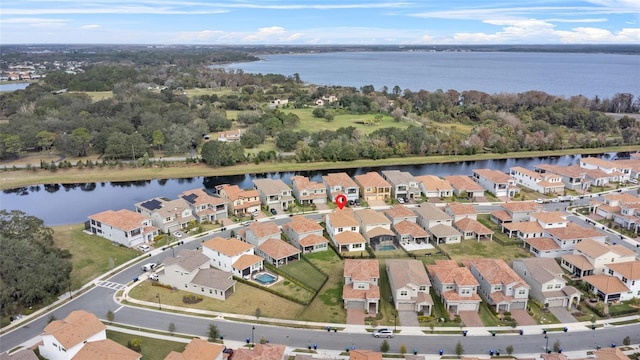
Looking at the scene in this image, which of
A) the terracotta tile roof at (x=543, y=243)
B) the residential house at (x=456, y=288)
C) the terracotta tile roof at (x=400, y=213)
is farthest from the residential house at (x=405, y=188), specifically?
the residential house at (x=456, y=288)

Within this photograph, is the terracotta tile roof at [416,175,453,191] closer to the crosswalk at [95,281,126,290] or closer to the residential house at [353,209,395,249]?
the residential house at [353,209,395,249]

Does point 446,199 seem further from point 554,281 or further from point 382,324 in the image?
point 382,324

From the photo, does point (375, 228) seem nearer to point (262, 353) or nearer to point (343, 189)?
point (343, 189)

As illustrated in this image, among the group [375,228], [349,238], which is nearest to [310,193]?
[375,228]

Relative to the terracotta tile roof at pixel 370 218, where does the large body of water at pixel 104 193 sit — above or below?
below

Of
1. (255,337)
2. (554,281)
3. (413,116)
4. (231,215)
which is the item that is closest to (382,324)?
(255,337)

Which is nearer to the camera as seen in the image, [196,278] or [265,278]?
[196,278]

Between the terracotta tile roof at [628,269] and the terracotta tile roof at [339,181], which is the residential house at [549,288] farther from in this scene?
the terracotta tile roof at [339,181]
